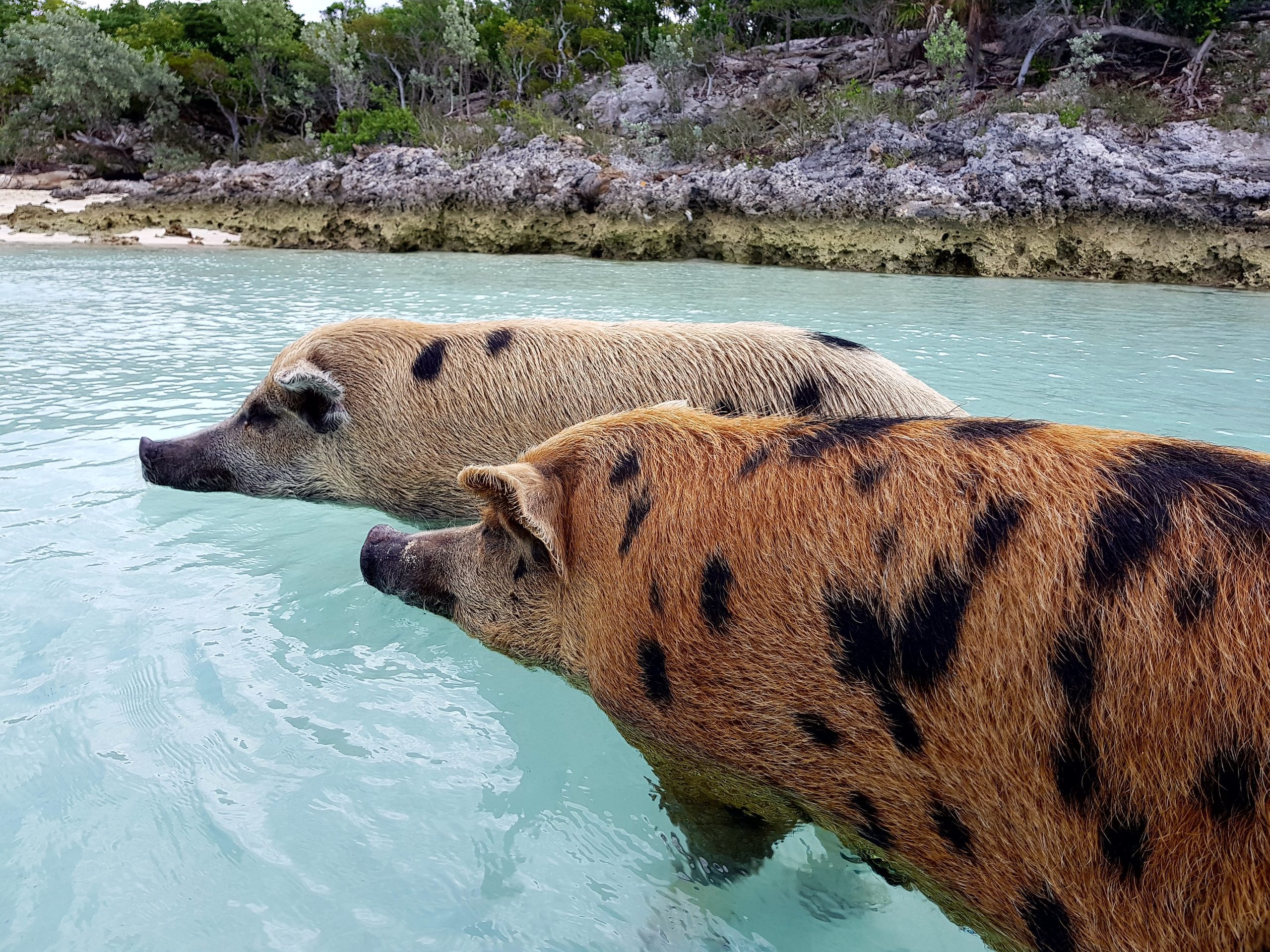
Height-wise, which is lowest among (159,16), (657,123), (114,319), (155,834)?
(155,834)

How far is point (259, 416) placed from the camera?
14.6ft

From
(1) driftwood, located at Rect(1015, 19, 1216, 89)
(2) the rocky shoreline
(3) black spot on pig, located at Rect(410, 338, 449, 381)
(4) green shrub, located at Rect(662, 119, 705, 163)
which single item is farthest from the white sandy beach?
(1) driftwood, located at Rect(1015, 19, 1216, 89)

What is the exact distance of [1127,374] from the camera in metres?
7.82

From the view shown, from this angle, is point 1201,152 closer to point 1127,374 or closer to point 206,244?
point 1127,374

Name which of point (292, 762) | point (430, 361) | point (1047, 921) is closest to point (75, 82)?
point (430, 361)

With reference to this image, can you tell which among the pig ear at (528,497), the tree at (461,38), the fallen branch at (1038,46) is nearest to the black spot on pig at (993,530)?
the pig ear at (528,497)

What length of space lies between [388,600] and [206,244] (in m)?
23.2

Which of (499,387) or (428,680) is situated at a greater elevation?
(499,387)

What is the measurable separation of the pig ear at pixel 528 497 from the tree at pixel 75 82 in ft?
125

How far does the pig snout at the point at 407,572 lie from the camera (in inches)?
114

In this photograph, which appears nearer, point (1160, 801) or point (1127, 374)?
point (1160, 801)

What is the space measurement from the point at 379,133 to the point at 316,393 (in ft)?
92.2

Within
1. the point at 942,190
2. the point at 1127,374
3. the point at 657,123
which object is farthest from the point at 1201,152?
the point at 657,123

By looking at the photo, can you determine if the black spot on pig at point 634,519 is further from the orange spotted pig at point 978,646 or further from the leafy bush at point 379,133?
the leafy bush at point 379,133
